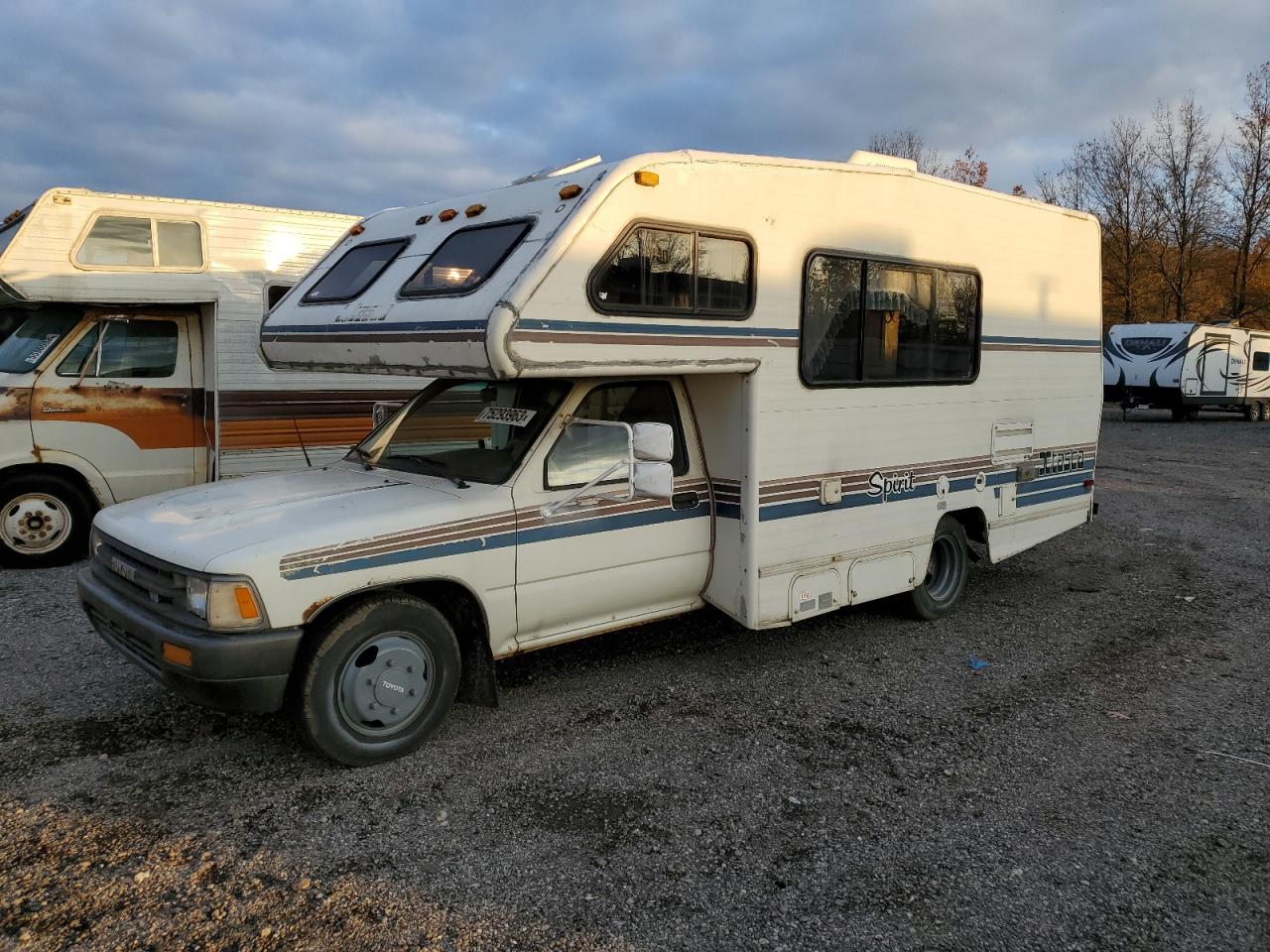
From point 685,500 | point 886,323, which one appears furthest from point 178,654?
Answer: point 886,323

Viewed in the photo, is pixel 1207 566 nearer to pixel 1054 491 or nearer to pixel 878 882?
pixel 1054 491

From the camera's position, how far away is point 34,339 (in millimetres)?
7719

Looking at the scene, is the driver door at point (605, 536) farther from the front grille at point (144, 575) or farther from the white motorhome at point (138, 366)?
the white motorhome at point (138, 366)

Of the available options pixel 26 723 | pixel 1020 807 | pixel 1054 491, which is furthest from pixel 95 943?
pixel 1054 491

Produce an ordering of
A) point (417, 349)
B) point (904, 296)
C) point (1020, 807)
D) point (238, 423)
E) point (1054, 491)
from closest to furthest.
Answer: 1. point (1020, 807)
2. point (417, 349)
3. point (904, 296)
4. point (1054, 491)
5. point (238, 423)

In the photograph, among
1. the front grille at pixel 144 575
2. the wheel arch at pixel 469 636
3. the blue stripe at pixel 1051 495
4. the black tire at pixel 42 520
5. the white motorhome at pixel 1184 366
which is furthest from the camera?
the white motorhome at pixel 1184 366

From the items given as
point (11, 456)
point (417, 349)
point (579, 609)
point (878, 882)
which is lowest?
point (878, 882)

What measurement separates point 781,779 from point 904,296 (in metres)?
3.26

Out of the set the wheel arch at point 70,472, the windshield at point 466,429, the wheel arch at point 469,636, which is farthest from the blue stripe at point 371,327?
the wheel arch at point 70,472

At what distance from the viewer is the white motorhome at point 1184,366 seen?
2462 cm

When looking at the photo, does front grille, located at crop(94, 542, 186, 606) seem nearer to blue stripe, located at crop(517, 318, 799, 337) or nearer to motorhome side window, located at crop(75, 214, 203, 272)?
blue stripe, located at crop(517, 318, 799, 337)

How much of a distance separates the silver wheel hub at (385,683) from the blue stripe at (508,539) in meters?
0.36

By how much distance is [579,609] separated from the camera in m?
4.88

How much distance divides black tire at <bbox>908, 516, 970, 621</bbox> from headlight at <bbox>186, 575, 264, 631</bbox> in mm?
4523
